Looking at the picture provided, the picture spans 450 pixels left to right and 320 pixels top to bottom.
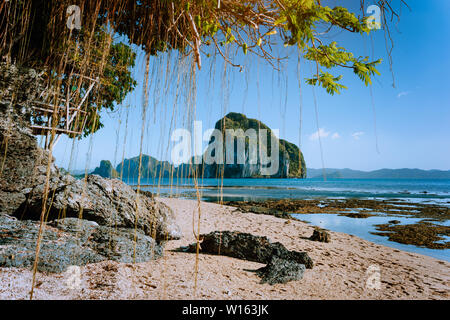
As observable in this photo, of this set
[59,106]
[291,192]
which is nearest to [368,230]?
[59,106]

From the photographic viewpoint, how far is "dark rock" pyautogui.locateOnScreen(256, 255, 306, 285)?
6.60 feet

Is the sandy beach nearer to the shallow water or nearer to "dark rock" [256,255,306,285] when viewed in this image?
"dark rock" [256,255,306,285]

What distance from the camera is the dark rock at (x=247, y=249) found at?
2568 millimetres

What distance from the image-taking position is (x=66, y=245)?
5.95ft

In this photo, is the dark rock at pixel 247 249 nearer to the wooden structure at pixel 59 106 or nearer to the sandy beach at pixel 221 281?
the sandy beach at pixel 221 281

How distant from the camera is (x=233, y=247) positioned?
8.68 ft

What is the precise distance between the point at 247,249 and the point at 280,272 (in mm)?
587

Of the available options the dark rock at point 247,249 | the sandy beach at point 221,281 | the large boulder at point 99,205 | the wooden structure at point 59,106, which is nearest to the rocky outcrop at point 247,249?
the dark rock at point 247,249

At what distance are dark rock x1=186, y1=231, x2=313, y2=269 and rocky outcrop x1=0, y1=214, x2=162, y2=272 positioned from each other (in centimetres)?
69

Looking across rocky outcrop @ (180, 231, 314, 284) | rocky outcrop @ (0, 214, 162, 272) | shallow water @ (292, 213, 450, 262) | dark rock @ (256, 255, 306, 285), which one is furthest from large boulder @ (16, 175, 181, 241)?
shallow water @ (292, 213, 450, 262)
